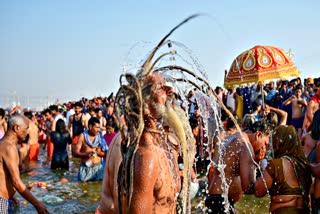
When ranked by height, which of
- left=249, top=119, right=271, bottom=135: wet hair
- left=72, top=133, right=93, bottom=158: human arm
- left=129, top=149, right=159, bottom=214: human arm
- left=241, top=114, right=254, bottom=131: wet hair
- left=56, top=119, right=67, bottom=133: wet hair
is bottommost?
left=129, top=149, right=159, bottom=214: human arm

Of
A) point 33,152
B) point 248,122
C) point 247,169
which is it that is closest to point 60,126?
point 33,152

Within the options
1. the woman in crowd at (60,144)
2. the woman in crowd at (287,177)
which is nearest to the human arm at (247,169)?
the woman in crowd at (287,177)

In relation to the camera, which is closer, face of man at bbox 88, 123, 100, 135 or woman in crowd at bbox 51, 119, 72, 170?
face of man at bbox 88, 123, 100, 135

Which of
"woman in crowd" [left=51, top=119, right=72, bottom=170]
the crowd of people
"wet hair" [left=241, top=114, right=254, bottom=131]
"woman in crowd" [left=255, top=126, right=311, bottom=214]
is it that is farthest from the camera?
"woman in crowd" [left=51, top=119, right=72, bottom=170]

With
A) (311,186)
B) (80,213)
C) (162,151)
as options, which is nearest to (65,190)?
(80,213)

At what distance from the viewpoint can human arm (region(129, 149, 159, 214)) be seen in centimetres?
226

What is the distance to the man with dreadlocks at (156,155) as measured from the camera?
2.27 metres

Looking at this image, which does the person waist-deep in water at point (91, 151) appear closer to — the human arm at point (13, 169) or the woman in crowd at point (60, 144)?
the woman in crowd at point (60, 144)

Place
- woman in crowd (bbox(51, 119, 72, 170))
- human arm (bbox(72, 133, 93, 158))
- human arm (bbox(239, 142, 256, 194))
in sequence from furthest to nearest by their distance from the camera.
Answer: woman in crowd (bbox(51, 119, 72, 170)) < human arm (bbox(72, 133, 93, 158)) < human arm (bbox(239, 142, 256, 194))

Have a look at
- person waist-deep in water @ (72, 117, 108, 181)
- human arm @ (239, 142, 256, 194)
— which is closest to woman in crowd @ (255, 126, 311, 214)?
human arm @ (239, 142, 256, 194)

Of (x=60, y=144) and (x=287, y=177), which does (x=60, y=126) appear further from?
(x=287, y=177)

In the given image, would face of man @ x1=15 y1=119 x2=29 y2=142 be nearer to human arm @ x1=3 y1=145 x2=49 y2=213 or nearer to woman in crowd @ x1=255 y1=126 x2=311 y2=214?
human arm @ x1=3 y1=145 x2=49 y2=213

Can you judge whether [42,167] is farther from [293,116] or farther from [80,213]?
[293,116]

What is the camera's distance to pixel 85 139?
900 cm
